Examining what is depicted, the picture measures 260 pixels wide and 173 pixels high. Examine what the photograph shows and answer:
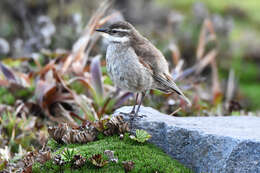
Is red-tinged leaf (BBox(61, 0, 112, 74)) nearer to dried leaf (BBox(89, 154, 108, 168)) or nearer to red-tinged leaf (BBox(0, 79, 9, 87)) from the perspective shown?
red-tinged leaf (BBox(0, 79, 9, 87))

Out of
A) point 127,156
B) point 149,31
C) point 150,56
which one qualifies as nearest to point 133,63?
point 150,56

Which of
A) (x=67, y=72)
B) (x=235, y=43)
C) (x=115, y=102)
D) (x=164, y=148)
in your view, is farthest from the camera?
(x=235, y=43)

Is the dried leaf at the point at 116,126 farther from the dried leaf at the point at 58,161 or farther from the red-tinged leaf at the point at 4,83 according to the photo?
the red-tinged leaf at the point at 4,83

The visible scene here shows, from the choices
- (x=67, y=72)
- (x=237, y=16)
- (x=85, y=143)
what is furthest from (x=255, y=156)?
(x=237, y=16)

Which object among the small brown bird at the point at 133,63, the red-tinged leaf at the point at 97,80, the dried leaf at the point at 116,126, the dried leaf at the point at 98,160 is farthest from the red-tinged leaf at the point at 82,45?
the dried leaf at the point at 98,160

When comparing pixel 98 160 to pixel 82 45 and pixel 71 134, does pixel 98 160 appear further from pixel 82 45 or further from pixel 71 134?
pixel 82 45

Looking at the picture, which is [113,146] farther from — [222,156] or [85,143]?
[222,156]
